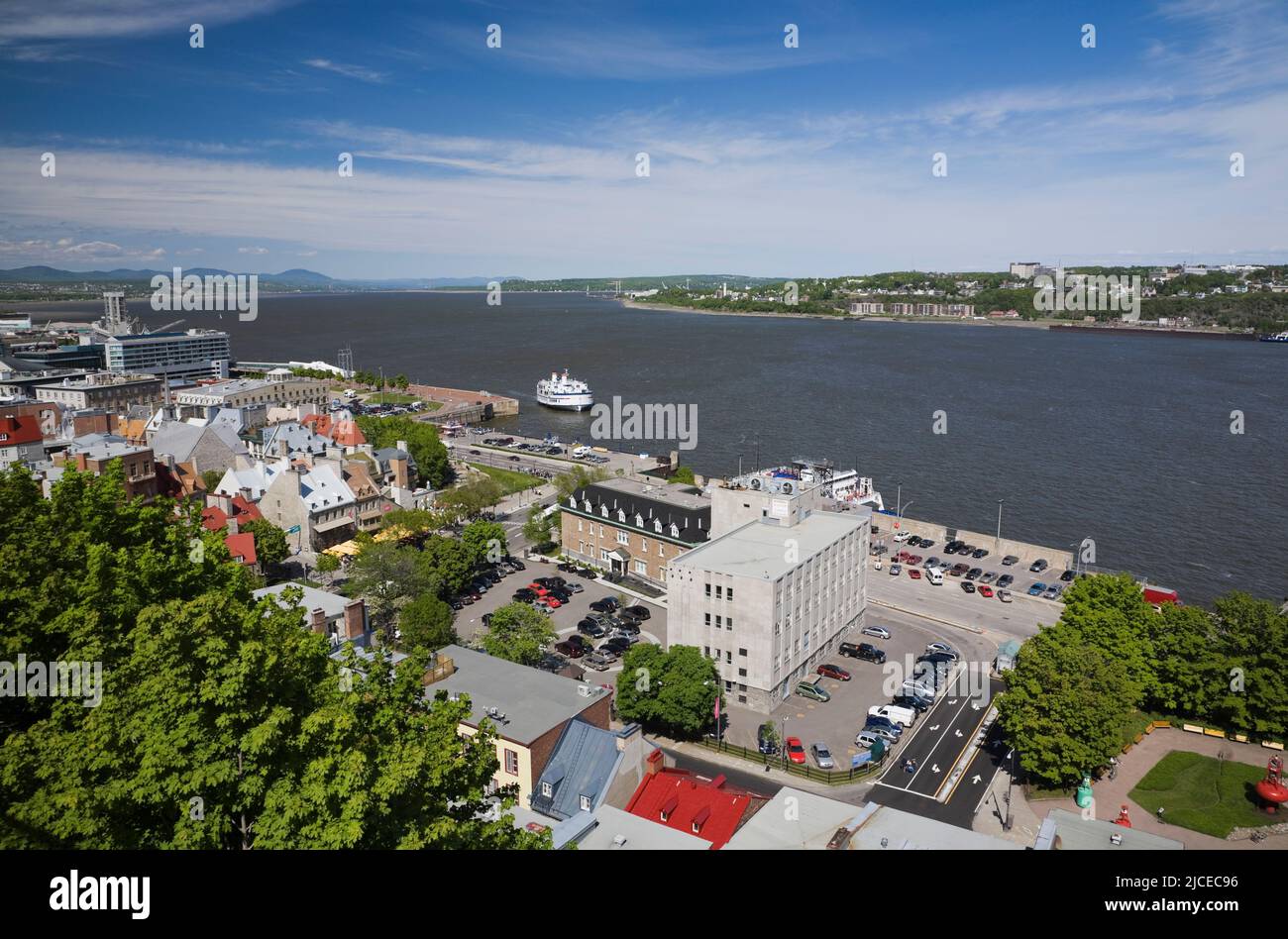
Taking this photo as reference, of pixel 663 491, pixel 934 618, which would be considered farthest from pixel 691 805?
pixel 663 491

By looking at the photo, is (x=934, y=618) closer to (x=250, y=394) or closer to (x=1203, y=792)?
(x=1203, y=792)

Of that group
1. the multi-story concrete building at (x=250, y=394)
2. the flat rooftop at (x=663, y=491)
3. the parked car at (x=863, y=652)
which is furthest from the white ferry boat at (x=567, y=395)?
the parked car at (x=863, y=652)

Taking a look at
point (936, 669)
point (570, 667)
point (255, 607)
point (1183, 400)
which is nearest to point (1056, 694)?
point (936, 669)

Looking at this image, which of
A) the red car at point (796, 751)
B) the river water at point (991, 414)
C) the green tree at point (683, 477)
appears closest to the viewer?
the red car at point (796, 751)

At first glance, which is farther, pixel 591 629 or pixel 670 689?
pixel 591 629

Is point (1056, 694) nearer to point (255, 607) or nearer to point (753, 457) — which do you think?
point (255, 607)

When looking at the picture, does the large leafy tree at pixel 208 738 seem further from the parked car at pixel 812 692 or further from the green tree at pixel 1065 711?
the parked car at pixel 812 692
